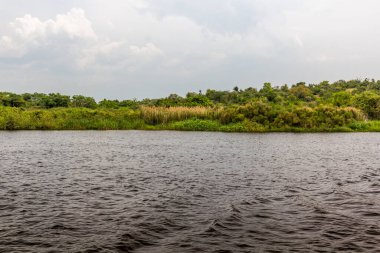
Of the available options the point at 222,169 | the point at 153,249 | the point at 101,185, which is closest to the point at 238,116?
the point at 222,169

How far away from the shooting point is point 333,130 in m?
52.2

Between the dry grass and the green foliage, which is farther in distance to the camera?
the green foliage

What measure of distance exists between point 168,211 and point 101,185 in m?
4.73

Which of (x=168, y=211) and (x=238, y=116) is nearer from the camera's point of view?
(x=168, y=211)

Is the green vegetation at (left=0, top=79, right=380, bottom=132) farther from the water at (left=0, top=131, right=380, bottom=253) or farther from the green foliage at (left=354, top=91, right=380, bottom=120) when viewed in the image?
the water at (left=0, top=131, right=380, bottom=253)

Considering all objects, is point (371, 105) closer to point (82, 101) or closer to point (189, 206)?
point (189, 206)

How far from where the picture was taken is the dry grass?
57041mm

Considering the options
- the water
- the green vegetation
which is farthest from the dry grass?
the water

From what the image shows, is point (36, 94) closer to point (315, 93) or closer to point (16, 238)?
point (315, 93)

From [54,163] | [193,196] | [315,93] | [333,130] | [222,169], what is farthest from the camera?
[315,93]

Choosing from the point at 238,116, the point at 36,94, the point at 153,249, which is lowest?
the point at 153,249

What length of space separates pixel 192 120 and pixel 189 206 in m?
44.7

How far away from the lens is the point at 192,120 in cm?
5600

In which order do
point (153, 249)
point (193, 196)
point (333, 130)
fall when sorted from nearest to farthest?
point (153, 249) < point (193, 196) < point (333, 130)
